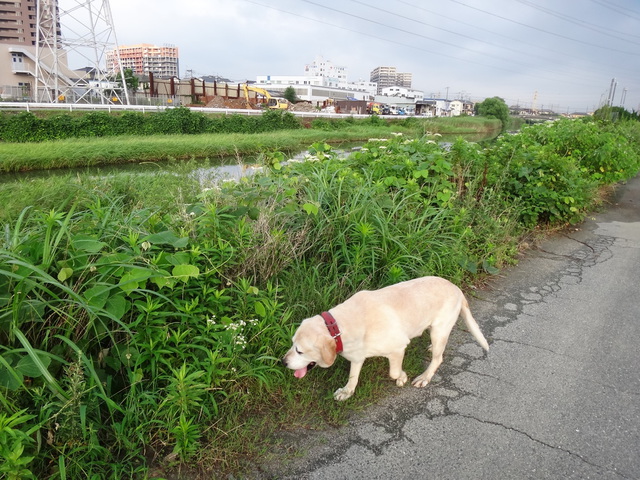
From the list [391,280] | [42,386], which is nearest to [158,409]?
[42,386]

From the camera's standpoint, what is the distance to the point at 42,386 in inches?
79.0

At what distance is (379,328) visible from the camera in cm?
258

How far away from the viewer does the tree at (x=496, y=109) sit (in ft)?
191

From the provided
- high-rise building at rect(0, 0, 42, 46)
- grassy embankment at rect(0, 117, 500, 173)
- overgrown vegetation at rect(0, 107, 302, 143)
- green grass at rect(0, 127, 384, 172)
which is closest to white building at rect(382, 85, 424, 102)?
high-rise building at rect(0, 0, 42, 46)

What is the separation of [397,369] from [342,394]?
0.41m

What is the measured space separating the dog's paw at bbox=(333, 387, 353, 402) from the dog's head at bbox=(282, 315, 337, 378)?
1.18 feet

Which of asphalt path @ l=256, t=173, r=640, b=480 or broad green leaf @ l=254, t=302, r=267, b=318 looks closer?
asphalt path @ l=256, t=173, r=640, b=480

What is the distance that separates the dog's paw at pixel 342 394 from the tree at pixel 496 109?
6139cm

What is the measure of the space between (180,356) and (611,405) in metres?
2.85

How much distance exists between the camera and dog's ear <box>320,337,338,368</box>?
2375mm

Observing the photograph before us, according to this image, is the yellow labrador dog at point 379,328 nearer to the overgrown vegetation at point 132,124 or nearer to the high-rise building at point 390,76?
the overgrown vegetation at point 132,124

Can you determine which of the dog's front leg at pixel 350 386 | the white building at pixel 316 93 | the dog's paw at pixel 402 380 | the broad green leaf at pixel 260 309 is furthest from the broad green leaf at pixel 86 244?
the white building at pixel 316 93

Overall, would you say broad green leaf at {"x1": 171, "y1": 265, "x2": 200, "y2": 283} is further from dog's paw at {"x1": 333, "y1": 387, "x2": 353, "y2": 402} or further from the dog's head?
dog's paw at {"x1": 333, "y1": 387, "x2": 353, "y2": 402}

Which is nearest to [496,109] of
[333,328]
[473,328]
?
[473,328]
